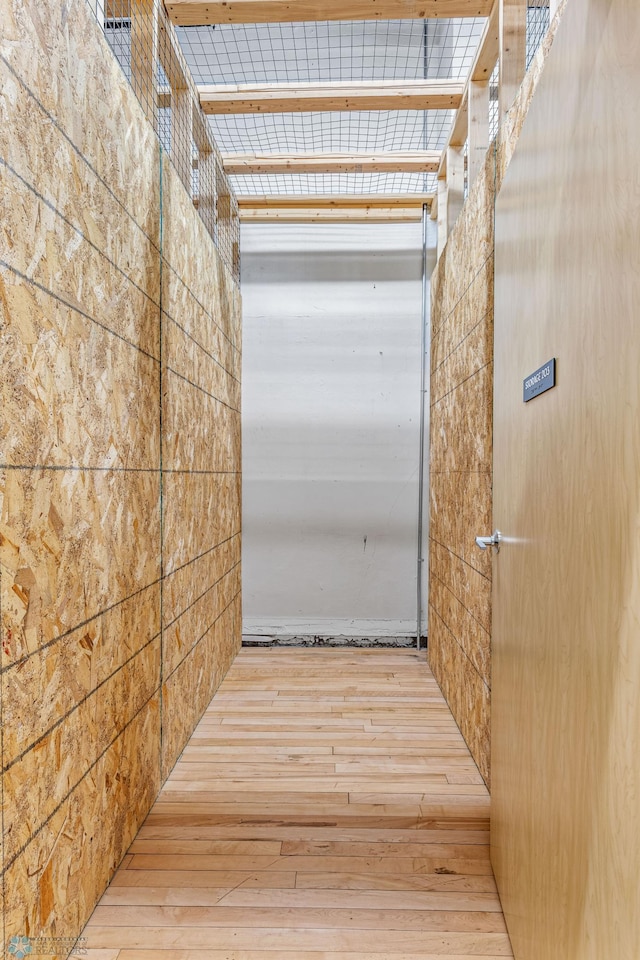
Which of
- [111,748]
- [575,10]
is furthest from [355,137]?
[111,748]

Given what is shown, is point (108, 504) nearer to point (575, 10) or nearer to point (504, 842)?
point (504, 842)

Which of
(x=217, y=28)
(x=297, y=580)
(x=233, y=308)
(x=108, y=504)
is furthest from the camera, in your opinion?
(x=297, y=580)

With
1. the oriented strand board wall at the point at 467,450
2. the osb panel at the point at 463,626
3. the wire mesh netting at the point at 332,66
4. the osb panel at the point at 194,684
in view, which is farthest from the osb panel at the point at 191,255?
the osb panel at the point at 463,626

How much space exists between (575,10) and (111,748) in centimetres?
204

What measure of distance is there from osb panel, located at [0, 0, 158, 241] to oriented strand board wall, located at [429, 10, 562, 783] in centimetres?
122

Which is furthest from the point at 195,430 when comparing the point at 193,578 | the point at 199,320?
the point at 193,578

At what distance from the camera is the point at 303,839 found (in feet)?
6.71

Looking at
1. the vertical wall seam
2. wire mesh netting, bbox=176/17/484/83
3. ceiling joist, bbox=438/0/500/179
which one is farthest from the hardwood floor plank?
wire mesh netting, bbox=176/17/484/83

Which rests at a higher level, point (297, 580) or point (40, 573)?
point (40, 573)

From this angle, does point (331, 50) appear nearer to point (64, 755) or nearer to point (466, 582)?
point (466, 582)

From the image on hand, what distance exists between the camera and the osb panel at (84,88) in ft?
4.25

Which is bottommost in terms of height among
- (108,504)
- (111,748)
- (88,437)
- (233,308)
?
(111,748)

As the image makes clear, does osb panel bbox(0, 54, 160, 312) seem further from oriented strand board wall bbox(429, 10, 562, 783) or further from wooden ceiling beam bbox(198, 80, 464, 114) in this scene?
oriented strand board wall bbox(429, 10, 562, 783)

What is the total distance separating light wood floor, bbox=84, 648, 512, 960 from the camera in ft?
5.35
